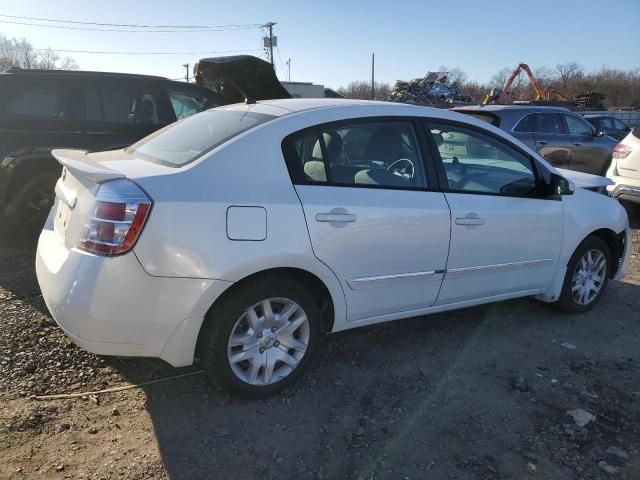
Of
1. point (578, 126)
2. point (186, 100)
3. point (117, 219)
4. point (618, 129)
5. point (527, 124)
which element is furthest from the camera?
point (618, 129)

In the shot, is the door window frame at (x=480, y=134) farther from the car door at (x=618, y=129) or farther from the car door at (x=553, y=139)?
the car door at (x=618, y=129)

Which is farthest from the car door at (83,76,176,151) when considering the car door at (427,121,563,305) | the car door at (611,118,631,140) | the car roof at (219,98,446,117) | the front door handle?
the car door at (611,118,631,140)

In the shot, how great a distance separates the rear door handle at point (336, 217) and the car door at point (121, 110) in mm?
3236

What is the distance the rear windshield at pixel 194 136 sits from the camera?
2.95 m

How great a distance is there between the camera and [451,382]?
10.8 feet

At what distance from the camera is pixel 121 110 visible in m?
5.64

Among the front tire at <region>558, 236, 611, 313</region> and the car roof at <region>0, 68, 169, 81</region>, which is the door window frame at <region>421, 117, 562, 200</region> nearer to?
the front tire at <region>558, 236, 611, 313</region>

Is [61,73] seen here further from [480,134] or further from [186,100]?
[480,134]

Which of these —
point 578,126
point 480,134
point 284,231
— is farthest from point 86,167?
point 578,126

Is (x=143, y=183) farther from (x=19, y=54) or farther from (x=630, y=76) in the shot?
(x=630, y=76)

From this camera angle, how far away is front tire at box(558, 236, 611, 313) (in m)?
4.32

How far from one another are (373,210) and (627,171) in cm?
593

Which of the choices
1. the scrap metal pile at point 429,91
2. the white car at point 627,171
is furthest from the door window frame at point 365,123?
the scrap metal pile at point 429,91

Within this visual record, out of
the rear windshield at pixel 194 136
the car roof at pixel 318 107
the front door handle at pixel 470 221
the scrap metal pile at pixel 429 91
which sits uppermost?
the scrap metal pile at pixel 429 91
